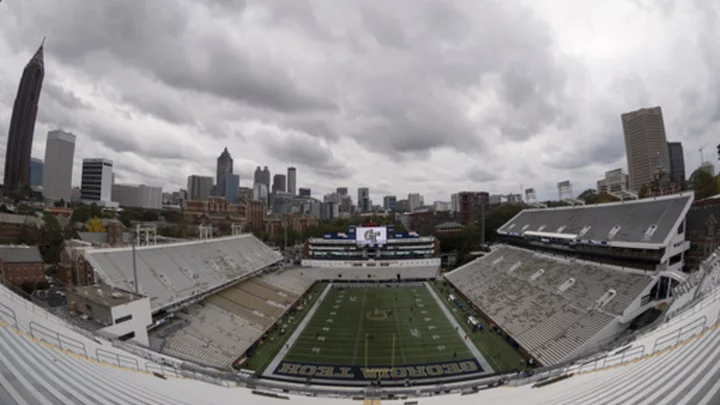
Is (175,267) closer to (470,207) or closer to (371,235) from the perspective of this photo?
(371,235)

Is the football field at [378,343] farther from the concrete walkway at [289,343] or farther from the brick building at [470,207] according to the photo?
the brick building at [470,207]

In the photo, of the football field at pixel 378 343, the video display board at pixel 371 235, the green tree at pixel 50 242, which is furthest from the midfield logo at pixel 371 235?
the green tree at pixel 50 242

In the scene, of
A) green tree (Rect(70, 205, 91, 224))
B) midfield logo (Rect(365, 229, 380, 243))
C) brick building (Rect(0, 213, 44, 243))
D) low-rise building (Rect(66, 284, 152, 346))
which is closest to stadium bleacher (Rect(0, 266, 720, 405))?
low-rise building (Rect(66, 284, 152, 346))

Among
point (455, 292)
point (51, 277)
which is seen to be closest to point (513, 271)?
point (455, 292)

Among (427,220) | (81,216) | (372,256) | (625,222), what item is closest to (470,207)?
(427,220)

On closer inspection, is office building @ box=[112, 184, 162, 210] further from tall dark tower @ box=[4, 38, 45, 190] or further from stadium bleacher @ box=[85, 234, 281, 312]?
stadium bleacher @ box=[85, 234, 281, 312]

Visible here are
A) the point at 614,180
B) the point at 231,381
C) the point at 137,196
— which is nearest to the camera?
the point at 231,381
